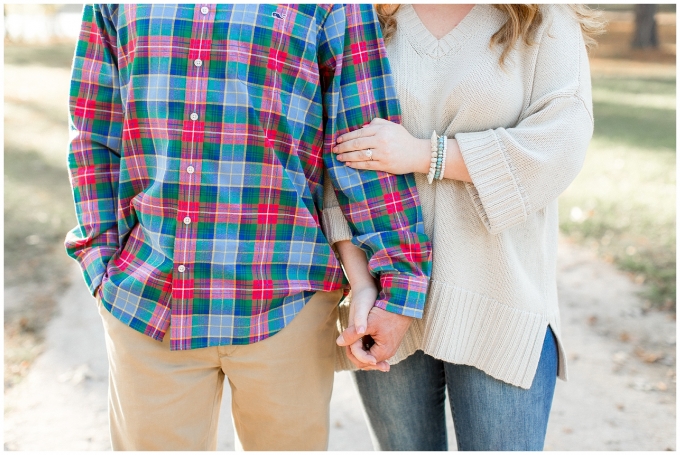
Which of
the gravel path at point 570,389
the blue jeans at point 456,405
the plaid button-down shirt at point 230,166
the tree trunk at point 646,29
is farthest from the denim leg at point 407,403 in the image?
the tree trunk at point 646,29

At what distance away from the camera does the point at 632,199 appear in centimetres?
651

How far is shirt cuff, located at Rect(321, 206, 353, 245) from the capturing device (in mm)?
1847

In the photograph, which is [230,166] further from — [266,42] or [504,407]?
[504,407]

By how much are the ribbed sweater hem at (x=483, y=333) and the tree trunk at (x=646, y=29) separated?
59.6 feet

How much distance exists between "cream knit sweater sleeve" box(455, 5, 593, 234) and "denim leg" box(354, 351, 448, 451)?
0.54 metres

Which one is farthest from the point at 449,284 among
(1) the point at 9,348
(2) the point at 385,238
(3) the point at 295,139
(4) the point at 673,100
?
(4) the point at 673,100

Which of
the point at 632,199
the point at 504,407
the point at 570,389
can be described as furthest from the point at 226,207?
the point at 632,199

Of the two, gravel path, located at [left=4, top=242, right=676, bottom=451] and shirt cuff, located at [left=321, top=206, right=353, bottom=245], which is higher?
shirt cuff, located at [left=321, top=206, right=353, bottom=245]

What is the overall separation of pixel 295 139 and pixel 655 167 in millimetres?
6893

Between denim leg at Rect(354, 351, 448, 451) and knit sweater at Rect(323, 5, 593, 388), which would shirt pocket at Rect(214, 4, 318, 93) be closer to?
knit sweater at Rect(323, 5, 593, 388)

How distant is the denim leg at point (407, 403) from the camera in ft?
6.48

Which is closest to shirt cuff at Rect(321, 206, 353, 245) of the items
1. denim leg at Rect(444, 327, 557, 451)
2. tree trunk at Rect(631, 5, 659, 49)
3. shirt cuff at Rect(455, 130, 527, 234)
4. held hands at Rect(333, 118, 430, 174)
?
held hands at Rect(333, 118, 430, 174)

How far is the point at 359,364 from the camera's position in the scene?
69.9 inches

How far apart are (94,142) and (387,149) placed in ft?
2.77
